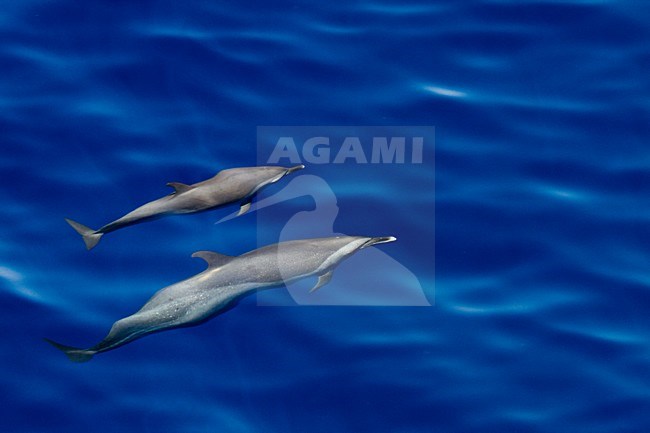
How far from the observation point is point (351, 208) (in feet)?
37.0

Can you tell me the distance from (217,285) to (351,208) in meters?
2.33

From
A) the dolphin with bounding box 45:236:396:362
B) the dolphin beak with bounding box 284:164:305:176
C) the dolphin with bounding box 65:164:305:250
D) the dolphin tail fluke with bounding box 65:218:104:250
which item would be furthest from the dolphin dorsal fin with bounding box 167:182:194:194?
the dolphin beak with bounding box 284:164:305:176

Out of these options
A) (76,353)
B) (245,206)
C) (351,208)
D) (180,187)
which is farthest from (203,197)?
(76,353)

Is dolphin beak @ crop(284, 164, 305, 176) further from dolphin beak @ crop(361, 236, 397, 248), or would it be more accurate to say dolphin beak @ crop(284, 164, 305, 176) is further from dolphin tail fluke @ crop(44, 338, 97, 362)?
dolphin tail fluke @ crop(44, 338, 97, 362)

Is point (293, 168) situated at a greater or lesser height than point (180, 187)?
greater

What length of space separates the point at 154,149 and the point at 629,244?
5737 mm

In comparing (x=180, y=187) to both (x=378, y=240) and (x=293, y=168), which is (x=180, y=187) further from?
(x=378, y=240)

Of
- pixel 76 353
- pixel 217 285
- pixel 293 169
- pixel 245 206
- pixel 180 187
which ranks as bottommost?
pixel 76 353

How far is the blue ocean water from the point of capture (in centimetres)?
955

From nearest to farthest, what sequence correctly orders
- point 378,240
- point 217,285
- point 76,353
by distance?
point 76,353 → point 217,285 → point 378,240

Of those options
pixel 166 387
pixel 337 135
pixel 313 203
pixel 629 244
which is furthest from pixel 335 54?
pixel 166 387

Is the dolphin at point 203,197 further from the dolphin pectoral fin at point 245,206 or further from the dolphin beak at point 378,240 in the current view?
the dolphin beak at point 378,240

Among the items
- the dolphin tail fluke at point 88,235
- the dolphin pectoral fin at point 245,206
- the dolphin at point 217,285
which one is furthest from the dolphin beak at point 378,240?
the dolphin tail fluke at point 88,235

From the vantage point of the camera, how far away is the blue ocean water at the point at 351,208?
955 cm
